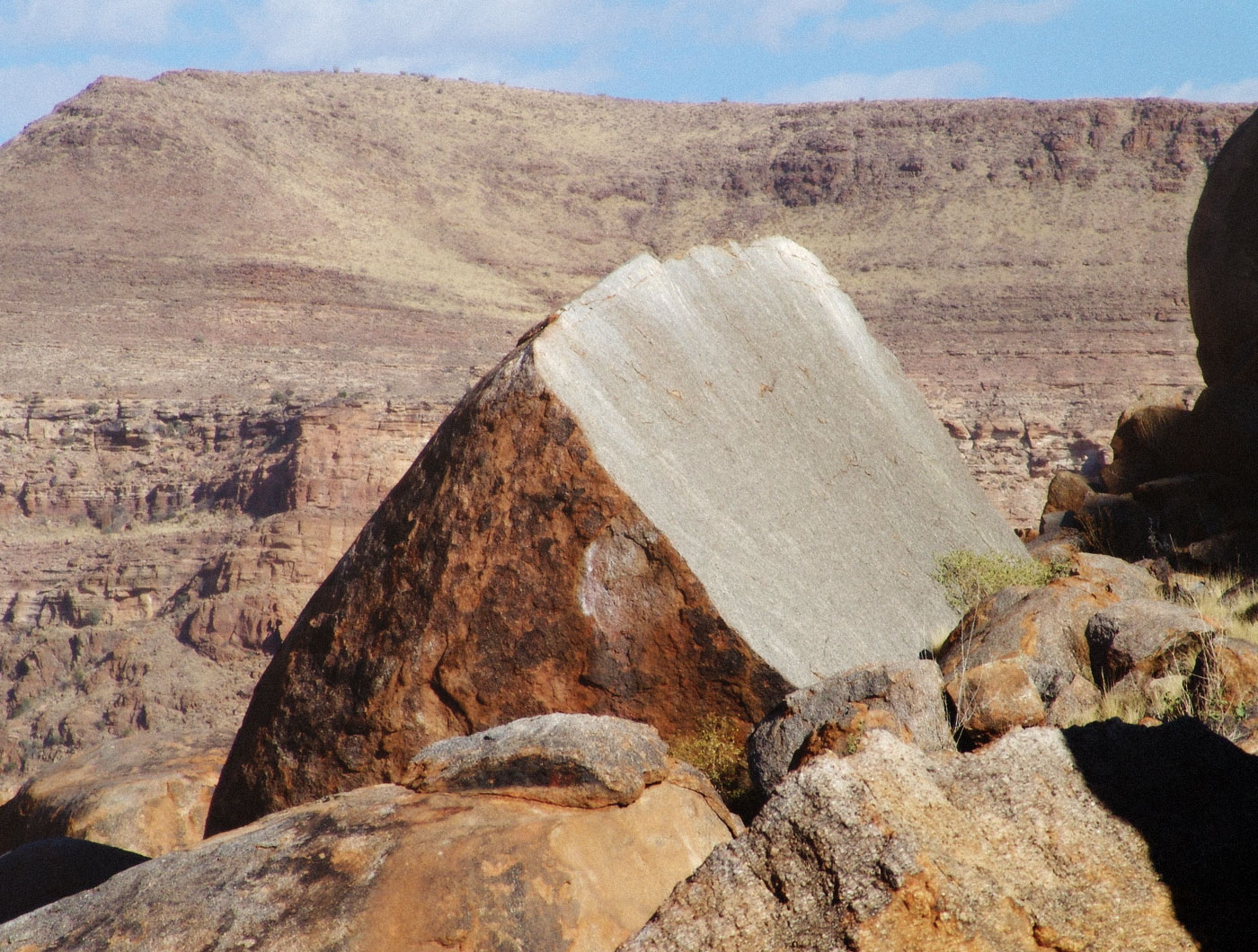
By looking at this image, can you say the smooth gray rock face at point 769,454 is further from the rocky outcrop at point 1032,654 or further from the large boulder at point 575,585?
the rocky outcrop at point 1032,654

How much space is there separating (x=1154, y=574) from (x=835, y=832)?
16.5 ft

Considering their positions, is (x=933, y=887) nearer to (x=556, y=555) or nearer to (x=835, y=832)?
(x=835, y=832)

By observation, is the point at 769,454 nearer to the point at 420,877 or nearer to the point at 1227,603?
the point at 1227,603

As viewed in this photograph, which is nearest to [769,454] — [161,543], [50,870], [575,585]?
[575,585]

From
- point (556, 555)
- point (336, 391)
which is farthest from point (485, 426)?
point (336, 391)

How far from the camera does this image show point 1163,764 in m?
2.18

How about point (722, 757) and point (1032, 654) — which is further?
point (1032, 654)

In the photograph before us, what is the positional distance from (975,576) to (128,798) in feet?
14.3

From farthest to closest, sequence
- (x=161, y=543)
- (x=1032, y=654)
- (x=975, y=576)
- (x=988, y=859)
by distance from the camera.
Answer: (x=161, y=543), (x=975, y=576), (x=1032, y=654), (x=988, y=859)

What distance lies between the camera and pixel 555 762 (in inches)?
110

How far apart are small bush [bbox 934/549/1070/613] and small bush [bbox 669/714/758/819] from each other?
216cm

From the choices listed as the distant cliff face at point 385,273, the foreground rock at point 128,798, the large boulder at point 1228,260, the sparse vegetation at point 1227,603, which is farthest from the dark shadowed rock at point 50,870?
the distant cliff face at point 385,273

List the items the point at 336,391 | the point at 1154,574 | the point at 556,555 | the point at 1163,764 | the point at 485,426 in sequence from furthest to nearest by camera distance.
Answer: the point at 336,391 → the point at 1154,574 → the point at 485,426 → the point at 556,555 → the point at 1163,764

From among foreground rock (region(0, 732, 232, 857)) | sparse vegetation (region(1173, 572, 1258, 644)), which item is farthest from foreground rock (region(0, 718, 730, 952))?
sparse vegetation (region(1173, 572, 1258, 644))
